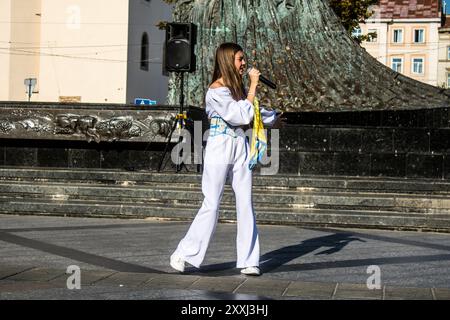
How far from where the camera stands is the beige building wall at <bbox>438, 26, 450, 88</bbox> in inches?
2800

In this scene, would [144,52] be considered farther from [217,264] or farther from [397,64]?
[217,264]

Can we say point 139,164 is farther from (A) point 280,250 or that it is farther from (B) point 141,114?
(A) point 280,250

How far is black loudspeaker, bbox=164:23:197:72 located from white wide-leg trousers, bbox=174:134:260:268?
21.1 feet

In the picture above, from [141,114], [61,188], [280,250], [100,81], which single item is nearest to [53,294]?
[280,250]

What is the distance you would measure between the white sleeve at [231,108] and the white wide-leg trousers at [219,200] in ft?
0.54

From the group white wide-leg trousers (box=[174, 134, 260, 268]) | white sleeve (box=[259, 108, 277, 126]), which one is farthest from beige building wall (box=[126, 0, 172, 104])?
white wide-leg trousers (box=[174, 134, 260, 268])

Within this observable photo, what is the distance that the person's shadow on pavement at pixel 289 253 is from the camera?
20.6ft

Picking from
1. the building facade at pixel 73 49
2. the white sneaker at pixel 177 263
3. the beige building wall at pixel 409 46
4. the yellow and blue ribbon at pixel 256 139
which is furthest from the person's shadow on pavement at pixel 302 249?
the beige building wall at pixel 409 46

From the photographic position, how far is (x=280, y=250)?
751 cm

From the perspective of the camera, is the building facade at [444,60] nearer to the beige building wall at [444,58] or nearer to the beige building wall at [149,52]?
the beige building wall at [444,58]

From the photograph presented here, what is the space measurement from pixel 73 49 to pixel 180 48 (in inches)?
1356

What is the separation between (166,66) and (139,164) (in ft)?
4.91

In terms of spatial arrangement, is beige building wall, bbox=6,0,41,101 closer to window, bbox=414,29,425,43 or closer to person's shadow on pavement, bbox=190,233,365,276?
window, bbox=414,29,425,43
